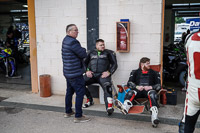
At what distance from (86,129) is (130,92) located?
1.10 metres

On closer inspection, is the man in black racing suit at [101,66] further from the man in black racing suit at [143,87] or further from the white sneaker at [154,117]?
the white sneaker at [154,117]

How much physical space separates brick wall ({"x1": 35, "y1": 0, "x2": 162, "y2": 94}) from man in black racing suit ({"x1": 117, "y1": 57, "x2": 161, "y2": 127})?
0.69 m

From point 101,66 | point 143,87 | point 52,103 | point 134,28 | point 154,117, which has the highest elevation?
point 134,28

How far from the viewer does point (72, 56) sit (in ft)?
14.4

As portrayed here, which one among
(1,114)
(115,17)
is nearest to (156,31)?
(115,17)

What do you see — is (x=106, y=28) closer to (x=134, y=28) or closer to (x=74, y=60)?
(x=134, y=28)

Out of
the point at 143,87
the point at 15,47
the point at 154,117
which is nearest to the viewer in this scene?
the point at 154,117

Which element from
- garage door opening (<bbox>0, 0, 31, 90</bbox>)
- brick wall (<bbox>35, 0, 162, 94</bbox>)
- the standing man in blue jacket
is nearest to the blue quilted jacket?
the standing man in blue jacket

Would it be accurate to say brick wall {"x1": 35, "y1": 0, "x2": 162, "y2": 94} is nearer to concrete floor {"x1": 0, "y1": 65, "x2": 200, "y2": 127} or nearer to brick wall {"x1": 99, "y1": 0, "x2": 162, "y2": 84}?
brick wall {"x1": 99, "y1": 0, "x2": 162, "y2": 84}

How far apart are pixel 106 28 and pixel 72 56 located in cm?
160

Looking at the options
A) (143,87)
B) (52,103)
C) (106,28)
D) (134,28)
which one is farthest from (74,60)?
(134,28)

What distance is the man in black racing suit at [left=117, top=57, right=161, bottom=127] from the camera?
4.45 meters

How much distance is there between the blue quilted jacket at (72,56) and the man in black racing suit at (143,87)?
3.45 feet

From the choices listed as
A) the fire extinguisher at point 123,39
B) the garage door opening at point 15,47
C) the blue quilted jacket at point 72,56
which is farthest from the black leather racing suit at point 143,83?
the garage door opening at point 15,47
